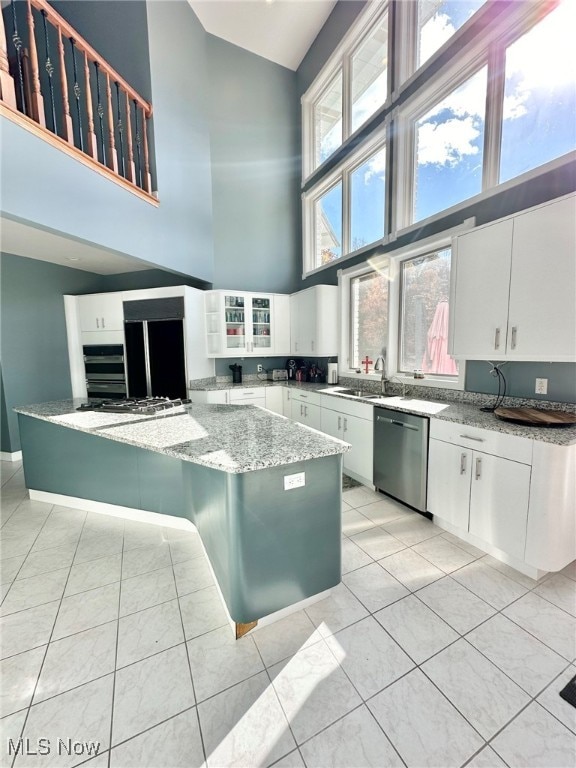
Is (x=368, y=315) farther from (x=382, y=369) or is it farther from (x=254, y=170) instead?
(x=254, y=170)

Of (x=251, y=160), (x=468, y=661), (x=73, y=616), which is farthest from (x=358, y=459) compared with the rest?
(x=251, y=160)

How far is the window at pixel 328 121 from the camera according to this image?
4422mm

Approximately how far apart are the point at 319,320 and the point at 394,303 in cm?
107

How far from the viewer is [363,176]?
3990 mm

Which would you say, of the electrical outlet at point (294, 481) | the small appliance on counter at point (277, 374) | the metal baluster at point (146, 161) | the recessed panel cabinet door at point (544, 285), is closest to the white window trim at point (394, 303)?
the recessed panel cabinet door at point (544, 285)

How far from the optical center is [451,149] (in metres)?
2.89

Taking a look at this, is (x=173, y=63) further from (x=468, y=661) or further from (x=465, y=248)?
(x=468, y=661)

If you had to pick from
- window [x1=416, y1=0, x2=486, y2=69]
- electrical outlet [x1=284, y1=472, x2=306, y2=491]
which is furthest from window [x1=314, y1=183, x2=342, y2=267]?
electrical outlet [x1=284, y1=472, x2=306, y2=491]

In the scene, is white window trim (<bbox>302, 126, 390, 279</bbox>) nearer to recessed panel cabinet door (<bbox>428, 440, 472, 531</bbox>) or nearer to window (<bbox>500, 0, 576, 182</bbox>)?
window (<bbox>500, 0, 576, 182</bbox>)

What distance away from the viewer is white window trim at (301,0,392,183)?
3.60m

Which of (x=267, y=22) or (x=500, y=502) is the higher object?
(x=267, y=22)

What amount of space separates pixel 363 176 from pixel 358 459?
11.6ft

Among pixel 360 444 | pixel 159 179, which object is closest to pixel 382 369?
pixel 360 444

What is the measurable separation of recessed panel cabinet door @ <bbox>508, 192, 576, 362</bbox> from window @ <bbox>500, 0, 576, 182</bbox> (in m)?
0.65
